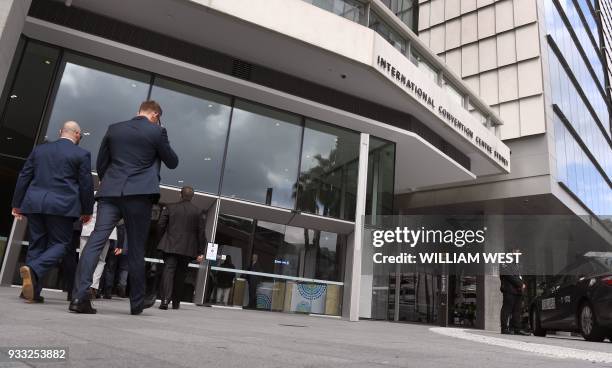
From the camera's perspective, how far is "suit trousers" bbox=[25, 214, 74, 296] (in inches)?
188

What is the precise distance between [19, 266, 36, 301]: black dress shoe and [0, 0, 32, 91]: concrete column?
17.9 feet

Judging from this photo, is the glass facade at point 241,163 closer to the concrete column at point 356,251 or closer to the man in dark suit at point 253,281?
the man in dark suit at point 253,281

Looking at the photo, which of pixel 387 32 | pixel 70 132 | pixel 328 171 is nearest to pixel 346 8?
pixel 387 32

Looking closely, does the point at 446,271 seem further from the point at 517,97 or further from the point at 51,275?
the point at 51,275

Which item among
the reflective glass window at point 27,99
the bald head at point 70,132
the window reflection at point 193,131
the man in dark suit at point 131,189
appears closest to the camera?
the man in dark suit at point 131,189

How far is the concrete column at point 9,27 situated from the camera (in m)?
8.26

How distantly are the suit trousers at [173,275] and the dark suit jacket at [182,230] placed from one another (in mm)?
191

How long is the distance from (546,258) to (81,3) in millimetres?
16075

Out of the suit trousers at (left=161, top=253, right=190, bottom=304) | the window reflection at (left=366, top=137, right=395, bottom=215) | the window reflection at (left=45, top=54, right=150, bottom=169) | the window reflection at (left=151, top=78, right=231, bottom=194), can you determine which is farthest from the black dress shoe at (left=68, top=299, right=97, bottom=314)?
the window reflection at (left=366, top=137, right=395, bottom=215)

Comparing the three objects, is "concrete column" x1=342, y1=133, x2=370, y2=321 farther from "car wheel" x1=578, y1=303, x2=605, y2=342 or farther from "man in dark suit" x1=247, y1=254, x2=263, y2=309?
"car wheel" x1=578, y1=303, x2=605, y2=342

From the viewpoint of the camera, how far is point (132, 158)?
456cm

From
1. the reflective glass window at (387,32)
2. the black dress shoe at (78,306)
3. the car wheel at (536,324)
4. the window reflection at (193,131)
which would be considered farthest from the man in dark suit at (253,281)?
the black dress shoe at (78,306)

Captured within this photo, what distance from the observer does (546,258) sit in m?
16.7

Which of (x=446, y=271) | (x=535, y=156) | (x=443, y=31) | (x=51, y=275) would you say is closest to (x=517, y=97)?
(x=535, y=156)
